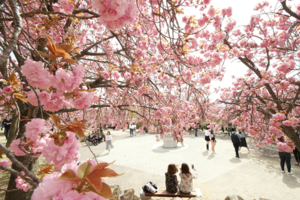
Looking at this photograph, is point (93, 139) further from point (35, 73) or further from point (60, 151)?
point (35, 73)

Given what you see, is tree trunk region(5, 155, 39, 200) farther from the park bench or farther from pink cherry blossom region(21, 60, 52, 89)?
pink cherry blossom region(21, 60, 52, 89)

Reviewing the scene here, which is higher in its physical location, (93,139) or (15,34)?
(15,34)

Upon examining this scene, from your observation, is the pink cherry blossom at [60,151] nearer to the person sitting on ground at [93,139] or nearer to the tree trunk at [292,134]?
the tree trunk at [292,134]

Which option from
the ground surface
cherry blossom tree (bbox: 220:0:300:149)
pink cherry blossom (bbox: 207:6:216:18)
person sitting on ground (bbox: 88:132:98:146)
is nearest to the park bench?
the ground surface

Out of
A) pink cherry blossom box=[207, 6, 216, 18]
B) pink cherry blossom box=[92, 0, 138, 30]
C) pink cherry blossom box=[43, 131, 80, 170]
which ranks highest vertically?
pink cherry blossom box=[207, 6, 216, 18]

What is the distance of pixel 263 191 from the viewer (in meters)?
4.52

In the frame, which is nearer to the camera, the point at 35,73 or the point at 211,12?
the point at 35,73

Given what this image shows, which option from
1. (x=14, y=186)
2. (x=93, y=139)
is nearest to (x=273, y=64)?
(x=14, y=186)

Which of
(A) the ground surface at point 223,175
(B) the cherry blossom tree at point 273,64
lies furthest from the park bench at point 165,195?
(B) the cherry blossom tree at point 273,64

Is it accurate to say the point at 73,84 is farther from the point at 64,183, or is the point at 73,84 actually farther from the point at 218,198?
the point at 218,198

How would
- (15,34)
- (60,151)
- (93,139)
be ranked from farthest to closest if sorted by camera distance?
(93,139), (60,151), (15,34)

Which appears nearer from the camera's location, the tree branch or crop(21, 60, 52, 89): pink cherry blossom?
the tree branch

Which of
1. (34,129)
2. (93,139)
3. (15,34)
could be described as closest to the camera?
(15,34)

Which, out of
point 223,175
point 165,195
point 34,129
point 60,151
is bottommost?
point 223,175
